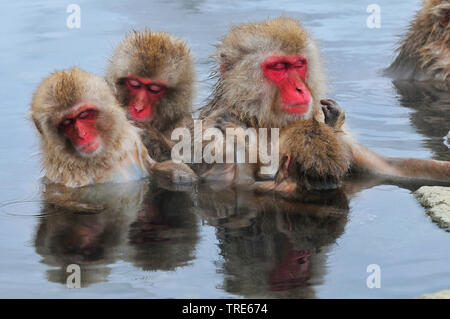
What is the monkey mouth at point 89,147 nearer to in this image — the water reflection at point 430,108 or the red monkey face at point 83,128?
the red monkey face at point 83,128

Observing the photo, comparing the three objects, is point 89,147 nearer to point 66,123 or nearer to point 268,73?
point 66,123

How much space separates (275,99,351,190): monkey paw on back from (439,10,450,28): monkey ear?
368 centimetres

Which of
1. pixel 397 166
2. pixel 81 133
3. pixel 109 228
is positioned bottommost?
pixel 109 228

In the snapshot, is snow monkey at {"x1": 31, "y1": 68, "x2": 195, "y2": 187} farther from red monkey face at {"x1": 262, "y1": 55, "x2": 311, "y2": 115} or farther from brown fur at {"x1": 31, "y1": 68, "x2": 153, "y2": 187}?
red monkey face at {"x1": 262, "y1": 55, "x2": 311, "y2": 115}

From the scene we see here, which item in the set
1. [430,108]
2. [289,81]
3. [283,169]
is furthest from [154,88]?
[430,108]

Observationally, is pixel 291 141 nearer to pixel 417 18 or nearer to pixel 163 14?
pixel 417 18

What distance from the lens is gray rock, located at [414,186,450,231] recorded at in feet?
19.6

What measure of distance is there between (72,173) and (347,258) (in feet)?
7.97

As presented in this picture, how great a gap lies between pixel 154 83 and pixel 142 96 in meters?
0.14

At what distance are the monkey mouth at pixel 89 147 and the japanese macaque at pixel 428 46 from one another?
14.8 ft

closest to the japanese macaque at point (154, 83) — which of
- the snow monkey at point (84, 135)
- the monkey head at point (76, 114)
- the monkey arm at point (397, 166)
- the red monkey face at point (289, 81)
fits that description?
the snow monkey at point (84, 135)

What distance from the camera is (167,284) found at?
5.04 m

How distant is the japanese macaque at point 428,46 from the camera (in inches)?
398

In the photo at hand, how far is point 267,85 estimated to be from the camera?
6977 millimetres
